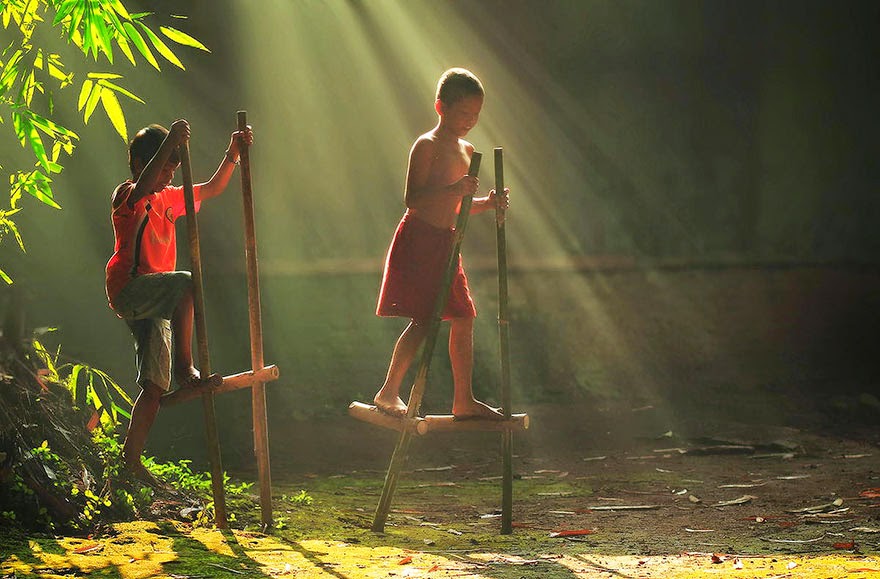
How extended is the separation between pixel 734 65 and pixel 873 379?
3458 millimetres

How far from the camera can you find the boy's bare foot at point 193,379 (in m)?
4.41

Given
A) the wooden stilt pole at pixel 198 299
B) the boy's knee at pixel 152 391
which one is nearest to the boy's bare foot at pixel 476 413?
the wooden stilt pole at pixel 198 299

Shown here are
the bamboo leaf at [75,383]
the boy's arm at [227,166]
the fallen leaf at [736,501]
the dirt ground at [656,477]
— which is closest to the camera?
the boy's arm at [227,166]

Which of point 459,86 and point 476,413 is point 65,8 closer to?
point 459,86

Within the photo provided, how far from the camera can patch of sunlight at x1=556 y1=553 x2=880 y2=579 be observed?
3.94 metres

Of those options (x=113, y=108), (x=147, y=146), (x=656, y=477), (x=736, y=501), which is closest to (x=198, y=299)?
(x=147, y=146)

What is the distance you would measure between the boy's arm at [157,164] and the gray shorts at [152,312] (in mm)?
Answer: 332

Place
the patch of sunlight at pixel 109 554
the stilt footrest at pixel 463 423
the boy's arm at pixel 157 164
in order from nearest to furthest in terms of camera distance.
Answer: the patch of sunlight at pixel 109 554
the boy's arm at pixel 157 164
the stilt footrest at pixel 463 423

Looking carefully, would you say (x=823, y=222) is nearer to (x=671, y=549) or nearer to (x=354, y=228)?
(x=354, y=228)

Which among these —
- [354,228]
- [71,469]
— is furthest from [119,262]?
[354,228]

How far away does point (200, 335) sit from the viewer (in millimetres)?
4398

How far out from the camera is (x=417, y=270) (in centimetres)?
483

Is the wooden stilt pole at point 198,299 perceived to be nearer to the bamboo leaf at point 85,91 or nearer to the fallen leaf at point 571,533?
the bamboo leaf at point 85,91

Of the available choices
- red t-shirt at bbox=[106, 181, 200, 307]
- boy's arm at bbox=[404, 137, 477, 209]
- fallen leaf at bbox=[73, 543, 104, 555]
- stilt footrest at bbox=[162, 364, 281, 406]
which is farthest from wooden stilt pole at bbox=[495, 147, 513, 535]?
fallen leaf at bbox=[73, 543, 104, 555]
